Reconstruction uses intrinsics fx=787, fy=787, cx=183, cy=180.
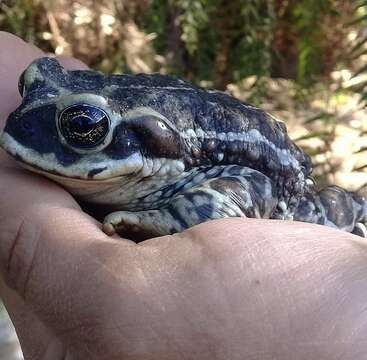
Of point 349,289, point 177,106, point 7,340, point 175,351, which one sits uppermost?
point 177,106

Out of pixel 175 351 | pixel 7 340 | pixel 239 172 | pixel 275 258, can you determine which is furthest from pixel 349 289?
pixel 7 340

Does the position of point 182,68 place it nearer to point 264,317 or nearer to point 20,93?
point 20,93

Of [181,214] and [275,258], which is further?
[181,214]

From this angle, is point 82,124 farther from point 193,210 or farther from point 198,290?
point 198,290

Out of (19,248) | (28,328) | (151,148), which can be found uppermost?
(151,148)

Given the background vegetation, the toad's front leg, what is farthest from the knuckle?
the background vegetation

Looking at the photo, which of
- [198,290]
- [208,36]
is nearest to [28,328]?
[198,290]

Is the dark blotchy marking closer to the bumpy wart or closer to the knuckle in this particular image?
the bumpy wart
